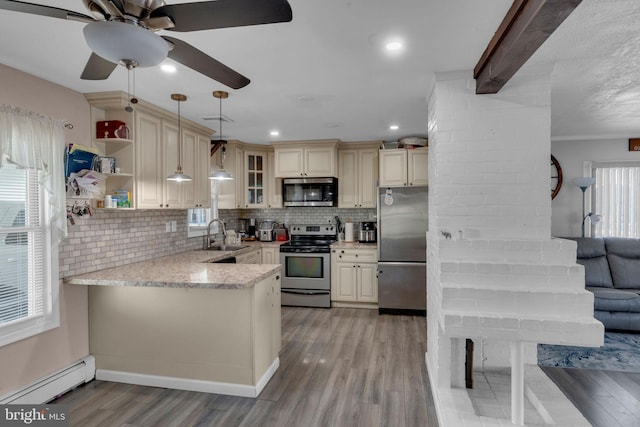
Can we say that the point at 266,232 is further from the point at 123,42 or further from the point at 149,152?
the point at 123,42

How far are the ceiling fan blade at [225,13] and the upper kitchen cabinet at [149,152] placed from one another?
1.89m

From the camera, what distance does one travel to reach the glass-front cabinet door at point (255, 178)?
5.25m

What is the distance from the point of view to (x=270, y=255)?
197 inches

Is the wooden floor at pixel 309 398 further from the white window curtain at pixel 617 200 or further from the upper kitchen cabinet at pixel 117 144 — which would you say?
the white window curtain at pixel 617 200

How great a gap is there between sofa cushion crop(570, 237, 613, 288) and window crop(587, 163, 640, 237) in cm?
54

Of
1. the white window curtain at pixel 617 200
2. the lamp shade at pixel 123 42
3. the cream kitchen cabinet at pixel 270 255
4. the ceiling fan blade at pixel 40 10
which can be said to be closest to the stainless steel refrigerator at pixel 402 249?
the cream kitchen cabinet at pixel 270 255

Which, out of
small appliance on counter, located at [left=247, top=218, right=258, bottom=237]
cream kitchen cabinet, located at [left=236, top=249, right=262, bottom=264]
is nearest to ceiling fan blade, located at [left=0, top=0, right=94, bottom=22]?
cream kitchen cabinet, located at [left=236, top=249, right=262, bottom=264]

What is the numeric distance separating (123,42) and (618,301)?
481 centimetres

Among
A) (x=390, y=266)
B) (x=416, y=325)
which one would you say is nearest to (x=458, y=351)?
(x=416, y=325)

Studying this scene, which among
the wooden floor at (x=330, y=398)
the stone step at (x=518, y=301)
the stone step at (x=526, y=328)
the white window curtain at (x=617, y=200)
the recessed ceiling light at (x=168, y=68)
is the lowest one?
the wooden floor at (x=330, y=398)

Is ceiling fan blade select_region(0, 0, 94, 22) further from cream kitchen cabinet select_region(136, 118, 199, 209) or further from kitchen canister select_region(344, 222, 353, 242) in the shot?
kitchen canister select_region(344, 222, 353, 242)

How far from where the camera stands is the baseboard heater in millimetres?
2324

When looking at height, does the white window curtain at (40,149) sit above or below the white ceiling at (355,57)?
below

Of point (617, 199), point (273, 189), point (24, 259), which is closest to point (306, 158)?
point (273, 189)
